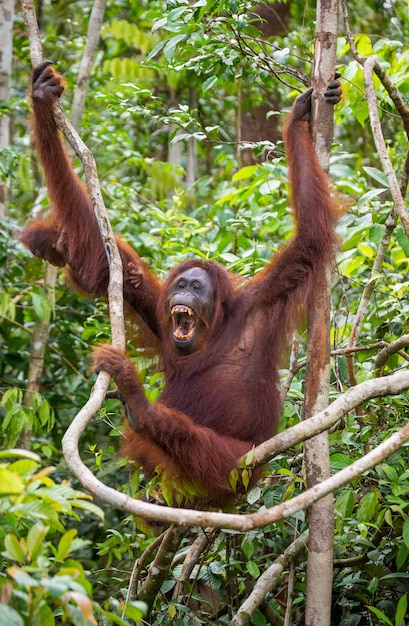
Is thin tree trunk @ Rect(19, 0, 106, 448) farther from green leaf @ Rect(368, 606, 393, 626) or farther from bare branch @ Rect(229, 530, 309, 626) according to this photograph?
green leaf @ Rect(368, 606, 393, 626)

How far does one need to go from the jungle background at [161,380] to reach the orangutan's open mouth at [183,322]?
1.17 ft

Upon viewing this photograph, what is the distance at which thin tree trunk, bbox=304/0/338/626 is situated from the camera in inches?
130

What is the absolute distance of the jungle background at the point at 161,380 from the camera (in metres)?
2.33

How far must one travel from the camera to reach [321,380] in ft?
11.3

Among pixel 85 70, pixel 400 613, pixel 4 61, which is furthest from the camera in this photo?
pixel 4 61

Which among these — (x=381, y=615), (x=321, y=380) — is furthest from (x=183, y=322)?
(x=381, y=615)

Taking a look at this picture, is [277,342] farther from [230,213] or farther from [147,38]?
[147,38]

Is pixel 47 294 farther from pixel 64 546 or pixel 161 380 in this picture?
pixel 64 546

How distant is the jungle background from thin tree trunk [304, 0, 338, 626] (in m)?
0.18

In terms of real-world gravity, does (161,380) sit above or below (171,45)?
below

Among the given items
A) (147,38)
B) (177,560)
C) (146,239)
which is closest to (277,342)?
(177,560)

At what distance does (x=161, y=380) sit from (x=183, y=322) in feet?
2.39

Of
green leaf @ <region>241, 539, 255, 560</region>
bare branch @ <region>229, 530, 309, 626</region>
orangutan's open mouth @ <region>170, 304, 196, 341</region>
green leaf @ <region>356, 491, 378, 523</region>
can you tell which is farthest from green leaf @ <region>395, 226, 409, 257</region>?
green leaf @ <region>241, 539, 255, 560</region>

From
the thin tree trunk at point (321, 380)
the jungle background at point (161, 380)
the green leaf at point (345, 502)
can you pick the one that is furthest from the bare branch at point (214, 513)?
the green leaf at point (345, 502)
